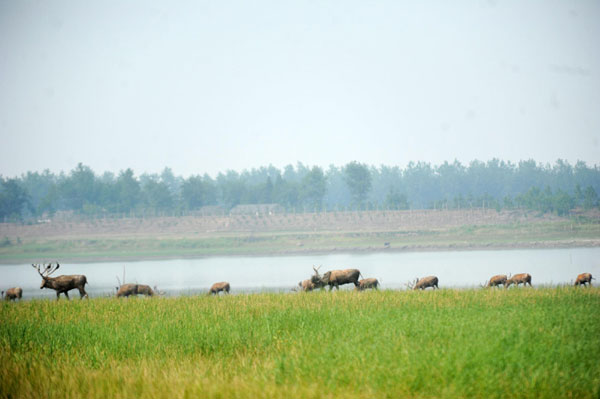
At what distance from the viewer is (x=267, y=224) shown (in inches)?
5172

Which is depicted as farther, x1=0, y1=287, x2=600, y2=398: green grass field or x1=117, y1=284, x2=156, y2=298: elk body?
x1=117, y1=284, x2=156, y2=298: elk body

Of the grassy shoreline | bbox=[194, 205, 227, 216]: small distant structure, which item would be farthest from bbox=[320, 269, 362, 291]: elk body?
bbox=[194, 205, 227, 216]: small distant structure

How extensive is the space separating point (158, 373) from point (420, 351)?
18.0 feet

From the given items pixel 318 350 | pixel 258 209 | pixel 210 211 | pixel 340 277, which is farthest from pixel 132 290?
pixel 210 211

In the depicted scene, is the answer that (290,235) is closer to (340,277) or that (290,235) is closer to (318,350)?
(340,277)

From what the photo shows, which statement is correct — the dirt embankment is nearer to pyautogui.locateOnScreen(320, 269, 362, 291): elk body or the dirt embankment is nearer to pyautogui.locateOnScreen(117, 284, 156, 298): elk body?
pyautogui.locateOnScreen(117, 284, 156, 298): elk body

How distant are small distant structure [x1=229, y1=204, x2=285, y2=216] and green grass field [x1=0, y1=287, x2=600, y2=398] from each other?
396ft

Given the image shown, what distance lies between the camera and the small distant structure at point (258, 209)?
14300cm

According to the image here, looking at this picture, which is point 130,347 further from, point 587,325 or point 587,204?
point 587,204

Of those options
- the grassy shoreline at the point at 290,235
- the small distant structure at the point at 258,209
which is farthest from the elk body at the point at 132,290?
the small distant structure at the point at 258,209

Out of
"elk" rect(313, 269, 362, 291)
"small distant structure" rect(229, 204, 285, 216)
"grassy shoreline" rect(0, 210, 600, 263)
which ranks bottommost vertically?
"grassy shoreline" rect(0, 210, 600, 263)

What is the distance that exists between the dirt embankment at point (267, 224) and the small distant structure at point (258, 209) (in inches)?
264

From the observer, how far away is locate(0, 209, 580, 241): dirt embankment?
11862 centimetres

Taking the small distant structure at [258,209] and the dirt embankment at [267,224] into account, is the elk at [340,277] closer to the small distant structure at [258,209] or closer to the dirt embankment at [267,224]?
the dirt embankment at [267,224]
